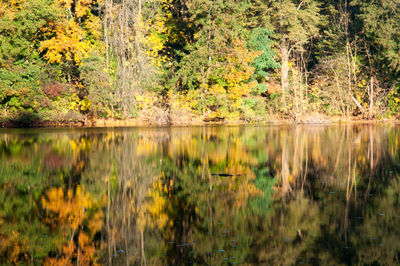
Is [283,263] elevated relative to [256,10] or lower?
lower

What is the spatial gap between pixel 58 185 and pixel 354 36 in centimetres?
3811

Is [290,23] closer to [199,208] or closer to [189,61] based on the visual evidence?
[189,61]

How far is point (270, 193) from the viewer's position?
11375 millimetres

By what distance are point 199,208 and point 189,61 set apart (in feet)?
96.7

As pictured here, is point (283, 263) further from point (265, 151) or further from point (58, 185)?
point (265, 151)

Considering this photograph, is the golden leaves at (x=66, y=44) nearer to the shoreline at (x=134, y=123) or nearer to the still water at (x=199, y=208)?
the shoreline at (x=134, y=123)

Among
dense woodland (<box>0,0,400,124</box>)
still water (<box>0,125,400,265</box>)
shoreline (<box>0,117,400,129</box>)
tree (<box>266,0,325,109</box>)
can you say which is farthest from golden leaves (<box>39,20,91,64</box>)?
still water (<box>0,125,400,265</box>)

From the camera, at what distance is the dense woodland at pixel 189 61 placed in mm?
35875

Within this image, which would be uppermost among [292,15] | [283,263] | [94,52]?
[292,15]

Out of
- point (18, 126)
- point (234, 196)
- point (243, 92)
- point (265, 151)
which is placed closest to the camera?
point (234, 196)

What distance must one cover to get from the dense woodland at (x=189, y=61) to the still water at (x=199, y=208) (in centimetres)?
1858

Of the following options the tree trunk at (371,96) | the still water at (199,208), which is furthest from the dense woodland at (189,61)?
the still water at (199,208)

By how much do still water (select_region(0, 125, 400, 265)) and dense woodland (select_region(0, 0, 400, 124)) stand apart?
18.6 metres

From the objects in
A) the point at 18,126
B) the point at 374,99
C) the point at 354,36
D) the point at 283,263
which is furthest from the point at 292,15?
the point at 283,263
